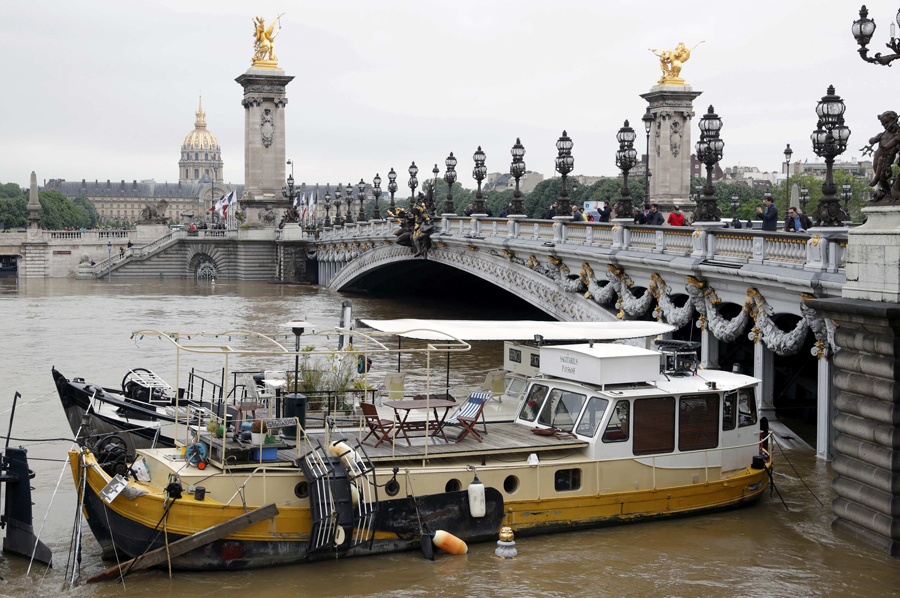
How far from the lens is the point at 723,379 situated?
17828mm

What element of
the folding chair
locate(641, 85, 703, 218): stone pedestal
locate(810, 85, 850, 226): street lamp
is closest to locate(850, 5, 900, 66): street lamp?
locate(810, 85, 850, 226): street lamp

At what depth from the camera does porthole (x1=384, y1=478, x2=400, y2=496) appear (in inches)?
593

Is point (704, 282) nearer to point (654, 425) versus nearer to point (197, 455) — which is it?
point (654, 425)

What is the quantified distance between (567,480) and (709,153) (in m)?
9.99

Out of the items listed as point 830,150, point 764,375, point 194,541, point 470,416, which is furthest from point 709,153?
point 194,541

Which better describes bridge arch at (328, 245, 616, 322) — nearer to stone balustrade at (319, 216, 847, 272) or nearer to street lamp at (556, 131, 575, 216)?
stone balustrade at (319, 216, 847, 272)

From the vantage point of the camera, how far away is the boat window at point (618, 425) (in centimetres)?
1641

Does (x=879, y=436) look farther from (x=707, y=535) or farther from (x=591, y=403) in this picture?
(x=591, y=403)

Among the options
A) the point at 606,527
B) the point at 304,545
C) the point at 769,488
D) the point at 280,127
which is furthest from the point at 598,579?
the point at 280,127

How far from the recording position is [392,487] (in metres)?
15.1

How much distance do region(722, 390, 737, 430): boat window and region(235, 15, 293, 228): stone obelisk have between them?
69.6 m

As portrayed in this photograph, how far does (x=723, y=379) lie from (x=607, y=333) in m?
2.02

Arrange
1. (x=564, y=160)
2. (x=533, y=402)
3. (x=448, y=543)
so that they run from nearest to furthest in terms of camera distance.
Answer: (x=448, y=543)
(x=533, y=402)
(x=564, y=160)

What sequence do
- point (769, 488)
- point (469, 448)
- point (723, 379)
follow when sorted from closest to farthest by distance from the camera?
point (469, 448) < point (723, 379) < point (769, 488)
